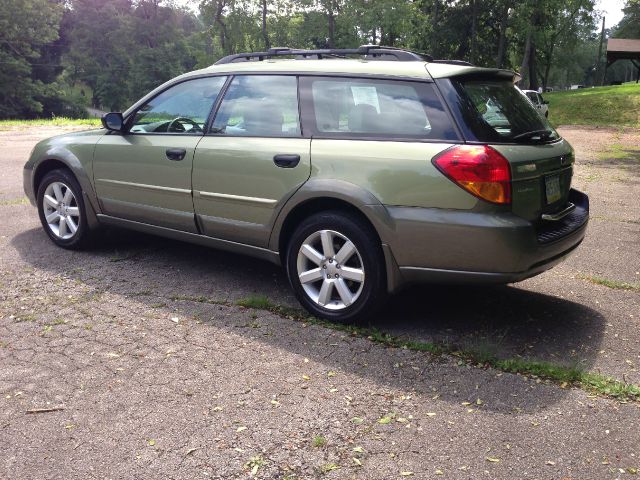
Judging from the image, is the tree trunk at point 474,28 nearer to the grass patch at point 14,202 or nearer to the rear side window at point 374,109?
the grass patch at point 14,202

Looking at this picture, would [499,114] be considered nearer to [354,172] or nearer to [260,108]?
[354,172]

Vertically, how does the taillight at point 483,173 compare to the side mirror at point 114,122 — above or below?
below

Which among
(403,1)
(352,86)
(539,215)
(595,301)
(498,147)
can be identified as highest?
(403,1)

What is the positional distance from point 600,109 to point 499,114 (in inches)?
1111

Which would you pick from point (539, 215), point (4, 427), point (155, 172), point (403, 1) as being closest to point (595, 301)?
point (539, 215)

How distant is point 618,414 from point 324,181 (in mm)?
2165

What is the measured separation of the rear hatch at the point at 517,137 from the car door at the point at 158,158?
78.5 inches

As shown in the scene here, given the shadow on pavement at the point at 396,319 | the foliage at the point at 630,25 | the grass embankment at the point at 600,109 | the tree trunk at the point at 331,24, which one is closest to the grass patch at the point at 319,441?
the shadow on pavement at the point at 396,319

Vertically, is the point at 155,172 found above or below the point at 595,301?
above

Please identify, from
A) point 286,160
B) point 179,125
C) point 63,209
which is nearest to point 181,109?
point 179,125

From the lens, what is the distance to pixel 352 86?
4.35m

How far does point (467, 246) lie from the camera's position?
3.76 metres

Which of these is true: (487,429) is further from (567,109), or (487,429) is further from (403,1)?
(403,1)

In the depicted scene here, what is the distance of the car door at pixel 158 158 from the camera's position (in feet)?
16.5
